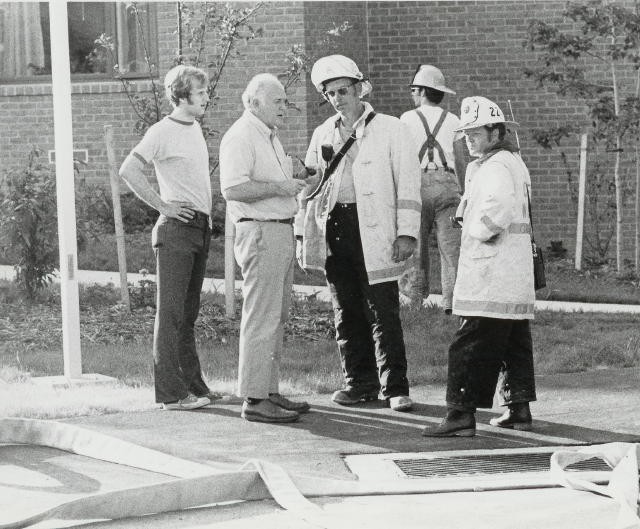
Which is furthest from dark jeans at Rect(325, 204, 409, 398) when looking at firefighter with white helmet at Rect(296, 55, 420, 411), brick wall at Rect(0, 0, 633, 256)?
brick wall at Rect(0, 0, 633, 256)

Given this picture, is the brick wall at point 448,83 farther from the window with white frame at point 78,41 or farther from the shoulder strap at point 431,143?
the shoulder strap at point 431,143

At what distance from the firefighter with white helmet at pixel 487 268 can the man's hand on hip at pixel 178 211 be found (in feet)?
5.15

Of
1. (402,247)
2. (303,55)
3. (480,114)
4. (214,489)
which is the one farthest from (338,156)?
(303,55)

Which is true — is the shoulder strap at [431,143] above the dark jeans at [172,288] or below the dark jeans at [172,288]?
above

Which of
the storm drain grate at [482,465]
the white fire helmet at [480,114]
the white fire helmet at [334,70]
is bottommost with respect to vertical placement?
the storm drain grate at [482,465]

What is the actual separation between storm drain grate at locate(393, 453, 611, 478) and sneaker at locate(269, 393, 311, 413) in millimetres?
1233

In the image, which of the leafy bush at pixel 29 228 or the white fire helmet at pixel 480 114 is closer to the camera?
the white fire helmet at pixel 480 114

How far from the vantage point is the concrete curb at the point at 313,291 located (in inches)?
440

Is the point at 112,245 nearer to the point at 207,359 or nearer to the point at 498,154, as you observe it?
the point at 207,359

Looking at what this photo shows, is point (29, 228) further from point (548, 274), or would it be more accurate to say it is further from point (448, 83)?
point (448, 83)

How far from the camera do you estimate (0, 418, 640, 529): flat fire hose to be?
507 centimetres

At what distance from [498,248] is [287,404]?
1.57 m

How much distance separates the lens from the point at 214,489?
17.7 feet

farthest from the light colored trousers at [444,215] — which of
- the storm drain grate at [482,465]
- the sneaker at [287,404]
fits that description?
the storm drain grate at [482,465]
